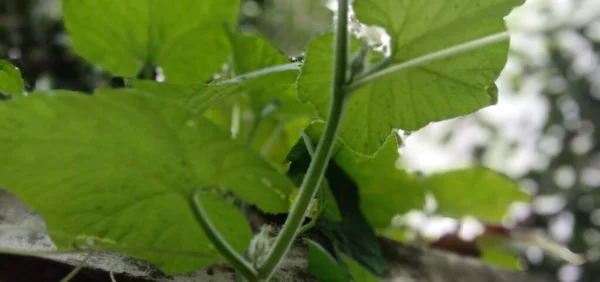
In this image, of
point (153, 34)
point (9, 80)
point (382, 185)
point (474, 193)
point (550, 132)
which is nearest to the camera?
point (9, 80)

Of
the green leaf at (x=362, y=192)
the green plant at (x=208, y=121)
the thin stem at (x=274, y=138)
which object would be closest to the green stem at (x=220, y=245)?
the green plant at (x=208, y=121)

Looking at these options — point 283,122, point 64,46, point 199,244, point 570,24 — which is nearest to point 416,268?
point 283,122

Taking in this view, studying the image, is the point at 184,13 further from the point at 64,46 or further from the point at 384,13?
the point at 64,46

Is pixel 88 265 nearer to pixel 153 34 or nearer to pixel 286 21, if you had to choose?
pixel 153 34

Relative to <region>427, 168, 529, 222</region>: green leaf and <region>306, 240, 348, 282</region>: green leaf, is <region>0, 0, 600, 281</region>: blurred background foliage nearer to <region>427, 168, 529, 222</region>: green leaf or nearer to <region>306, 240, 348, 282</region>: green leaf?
<region>427, 168, 529, 222</region>: green leaf

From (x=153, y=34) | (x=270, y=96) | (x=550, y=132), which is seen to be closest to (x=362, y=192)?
(x=270, y=96)

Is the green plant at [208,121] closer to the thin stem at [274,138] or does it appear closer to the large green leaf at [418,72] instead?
the large green leaf at [418,72]

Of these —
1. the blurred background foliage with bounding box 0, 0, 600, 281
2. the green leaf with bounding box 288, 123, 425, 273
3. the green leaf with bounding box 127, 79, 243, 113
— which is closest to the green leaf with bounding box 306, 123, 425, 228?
the green leaf with bounding box 288, 123, 425, 273
